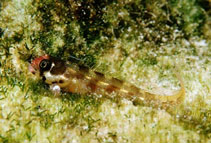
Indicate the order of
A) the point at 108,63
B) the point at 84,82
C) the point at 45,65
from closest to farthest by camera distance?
the point at 45,65 < the point at 84,82 < the point at 108,63

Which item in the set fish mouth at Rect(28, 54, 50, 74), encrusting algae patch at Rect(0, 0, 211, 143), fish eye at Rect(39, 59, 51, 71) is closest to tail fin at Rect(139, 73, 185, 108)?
encrusting algae patch at Rect(0, 0, 211, 143)

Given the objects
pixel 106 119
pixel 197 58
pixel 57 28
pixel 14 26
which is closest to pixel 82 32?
pixel 57 28

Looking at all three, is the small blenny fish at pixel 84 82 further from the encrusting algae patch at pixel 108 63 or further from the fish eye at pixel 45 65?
the encrusting algae patch at pixel 108 63

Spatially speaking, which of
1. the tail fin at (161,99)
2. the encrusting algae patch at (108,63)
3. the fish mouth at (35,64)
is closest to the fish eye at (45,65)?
the fish mouth at (35,64)

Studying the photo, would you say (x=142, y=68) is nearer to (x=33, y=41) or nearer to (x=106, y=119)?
(x=106, y=119)

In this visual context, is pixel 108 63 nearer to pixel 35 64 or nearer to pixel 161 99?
pixel 161 99

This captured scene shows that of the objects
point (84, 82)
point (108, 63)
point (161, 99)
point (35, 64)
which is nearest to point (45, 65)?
point (35, 64)
